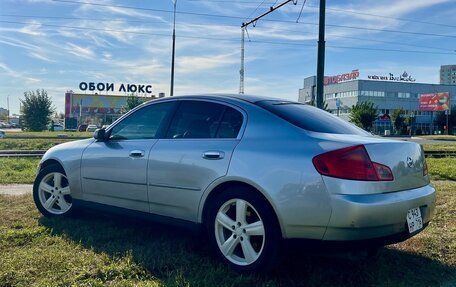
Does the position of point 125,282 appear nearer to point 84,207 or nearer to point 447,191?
point 84,207

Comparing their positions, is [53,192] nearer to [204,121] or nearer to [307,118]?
[204,121]

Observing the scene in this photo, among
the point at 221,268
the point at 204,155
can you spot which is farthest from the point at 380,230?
the point at 204,155

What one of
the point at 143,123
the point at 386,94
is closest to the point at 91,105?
the point at 386,94

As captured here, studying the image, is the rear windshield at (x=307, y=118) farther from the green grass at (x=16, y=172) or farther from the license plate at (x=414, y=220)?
the green grass at (x=16, y=172)

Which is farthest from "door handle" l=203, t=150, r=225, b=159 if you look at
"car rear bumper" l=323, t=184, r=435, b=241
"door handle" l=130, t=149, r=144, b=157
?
"car rear bumper" l=323, t=184, r=435, b=241

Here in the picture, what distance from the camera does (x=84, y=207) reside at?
521 cm

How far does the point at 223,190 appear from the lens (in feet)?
12.7

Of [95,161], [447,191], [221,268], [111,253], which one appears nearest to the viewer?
[221,268]

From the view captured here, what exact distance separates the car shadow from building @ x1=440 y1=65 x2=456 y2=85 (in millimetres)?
117826

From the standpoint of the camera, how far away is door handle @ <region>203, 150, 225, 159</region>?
3.89 meters

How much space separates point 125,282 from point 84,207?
1.96m

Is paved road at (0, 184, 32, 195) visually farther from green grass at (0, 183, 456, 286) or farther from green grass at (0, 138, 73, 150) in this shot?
green grass at (0, 138, 73, 150)

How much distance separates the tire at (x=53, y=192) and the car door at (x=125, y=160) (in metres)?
0.52

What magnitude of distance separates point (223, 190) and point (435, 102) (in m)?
85.3
